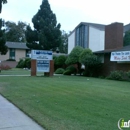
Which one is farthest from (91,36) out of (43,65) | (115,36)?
(43,65)

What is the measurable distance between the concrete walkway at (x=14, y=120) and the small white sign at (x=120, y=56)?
16.7 m

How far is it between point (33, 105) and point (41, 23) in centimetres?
3678

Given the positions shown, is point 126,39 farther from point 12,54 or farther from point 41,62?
point 12,54

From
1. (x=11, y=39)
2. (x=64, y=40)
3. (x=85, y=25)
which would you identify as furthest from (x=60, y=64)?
(x=11, y=39)

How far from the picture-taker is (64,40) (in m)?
79.3

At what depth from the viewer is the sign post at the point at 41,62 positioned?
24.5m

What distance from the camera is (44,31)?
42344 millimetres

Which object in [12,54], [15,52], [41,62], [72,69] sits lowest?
[72,69]

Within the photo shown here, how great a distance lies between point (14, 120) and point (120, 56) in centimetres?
1859

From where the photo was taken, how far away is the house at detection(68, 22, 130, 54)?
4578 centimetres

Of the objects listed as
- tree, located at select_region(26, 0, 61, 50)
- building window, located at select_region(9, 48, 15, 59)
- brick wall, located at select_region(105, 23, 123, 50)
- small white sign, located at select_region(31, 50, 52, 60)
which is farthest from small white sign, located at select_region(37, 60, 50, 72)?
building window, located at select_region(9, 48, 15, 59)

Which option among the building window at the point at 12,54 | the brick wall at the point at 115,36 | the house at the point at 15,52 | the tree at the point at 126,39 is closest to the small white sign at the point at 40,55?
the brick wall at the point at 115,36

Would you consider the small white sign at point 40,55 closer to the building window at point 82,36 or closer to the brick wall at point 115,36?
the brick wall at point 115,36

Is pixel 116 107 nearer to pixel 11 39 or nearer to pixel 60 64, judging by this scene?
pixel 60 64
